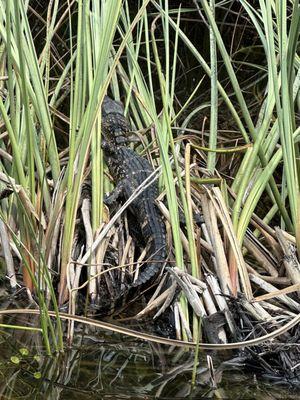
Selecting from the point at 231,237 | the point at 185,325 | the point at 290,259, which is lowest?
the point at 185,325

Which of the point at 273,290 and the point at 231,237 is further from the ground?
the point at 231,237

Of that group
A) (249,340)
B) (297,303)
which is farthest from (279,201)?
(249,340)

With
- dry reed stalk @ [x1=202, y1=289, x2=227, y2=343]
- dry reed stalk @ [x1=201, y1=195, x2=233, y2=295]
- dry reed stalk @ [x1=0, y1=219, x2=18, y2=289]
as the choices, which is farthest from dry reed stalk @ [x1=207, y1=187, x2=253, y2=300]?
dry reed stalk @ [x1=0, y1=219, x2=18, y2=289]

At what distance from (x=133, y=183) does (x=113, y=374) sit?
148 centimetres

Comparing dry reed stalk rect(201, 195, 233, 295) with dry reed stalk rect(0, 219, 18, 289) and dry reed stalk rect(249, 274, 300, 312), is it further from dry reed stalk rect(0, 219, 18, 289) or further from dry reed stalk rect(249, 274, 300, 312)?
dry reed stalk rect(0, 219, 18, 289)

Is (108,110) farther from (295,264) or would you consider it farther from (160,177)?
(295,264)

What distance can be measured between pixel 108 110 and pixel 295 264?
6.25 feet

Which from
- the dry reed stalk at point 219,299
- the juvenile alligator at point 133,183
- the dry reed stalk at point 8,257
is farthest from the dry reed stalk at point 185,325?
the dry reed stalk at point 8,257

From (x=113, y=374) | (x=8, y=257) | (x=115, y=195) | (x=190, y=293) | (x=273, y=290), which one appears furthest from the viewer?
(x=115, y=195)

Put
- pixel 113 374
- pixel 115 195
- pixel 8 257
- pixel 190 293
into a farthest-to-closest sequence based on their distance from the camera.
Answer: pixel 115 195 → pixel 8 257 → pixel 190 293 → pixel 113 374

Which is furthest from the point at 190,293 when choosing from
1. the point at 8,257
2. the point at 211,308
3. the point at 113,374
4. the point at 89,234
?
the point at 8,257

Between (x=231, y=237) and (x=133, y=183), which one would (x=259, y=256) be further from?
(x=133, y=183)

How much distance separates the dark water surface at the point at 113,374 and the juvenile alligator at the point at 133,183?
0.47 m

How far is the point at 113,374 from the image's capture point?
2.64 metres
